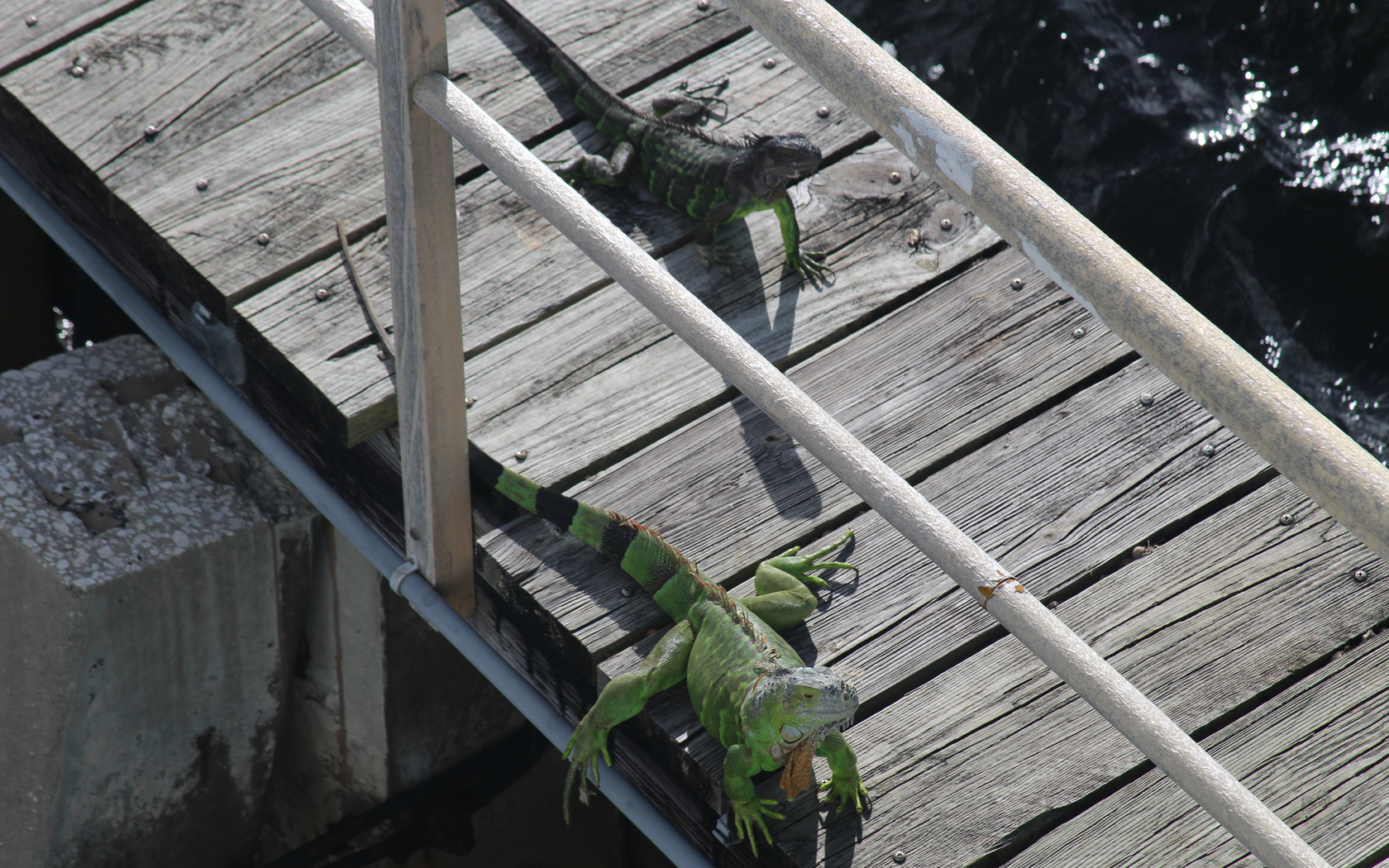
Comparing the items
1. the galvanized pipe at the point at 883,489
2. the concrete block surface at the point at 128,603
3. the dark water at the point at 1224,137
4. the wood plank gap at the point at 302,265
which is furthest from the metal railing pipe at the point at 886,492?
the dark water at the point at 1224,137

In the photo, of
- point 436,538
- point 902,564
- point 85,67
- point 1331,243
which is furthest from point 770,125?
point 1331,243

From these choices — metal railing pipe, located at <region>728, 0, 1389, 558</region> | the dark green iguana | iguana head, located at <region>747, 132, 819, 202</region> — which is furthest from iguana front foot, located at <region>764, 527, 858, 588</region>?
metal railing pipe, located at <region>728, 0, 1389, 558</region>

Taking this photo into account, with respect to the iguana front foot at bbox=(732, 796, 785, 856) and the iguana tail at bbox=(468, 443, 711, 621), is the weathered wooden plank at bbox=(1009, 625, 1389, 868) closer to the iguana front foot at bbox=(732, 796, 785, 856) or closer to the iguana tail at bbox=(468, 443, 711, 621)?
the iguana front foot at bbox=(732, 796, 785, 856)

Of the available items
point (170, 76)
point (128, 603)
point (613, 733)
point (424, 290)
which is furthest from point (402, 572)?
point (170, 76)

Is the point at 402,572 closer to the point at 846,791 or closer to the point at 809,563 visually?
the point at 809,563

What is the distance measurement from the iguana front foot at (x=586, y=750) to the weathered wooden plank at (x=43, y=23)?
2.23 metres

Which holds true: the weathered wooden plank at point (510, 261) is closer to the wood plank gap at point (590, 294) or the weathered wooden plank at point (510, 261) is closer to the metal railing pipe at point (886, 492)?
the wood plank gap at point (590, 294)

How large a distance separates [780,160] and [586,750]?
4.57 ft

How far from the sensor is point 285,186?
2.85 meters

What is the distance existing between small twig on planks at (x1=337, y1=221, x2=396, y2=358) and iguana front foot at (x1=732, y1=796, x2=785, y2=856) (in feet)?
3.80

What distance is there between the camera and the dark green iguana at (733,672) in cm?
191

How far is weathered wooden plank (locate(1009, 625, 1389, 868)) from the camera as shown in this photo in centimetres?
200

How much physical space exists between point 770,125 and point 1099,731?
174 cm

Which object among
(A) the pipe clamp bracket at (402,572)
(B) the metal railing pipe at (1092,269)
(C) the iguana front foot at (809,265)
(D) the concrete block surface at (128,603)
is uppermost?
(B) the metal railing pipe at (1092,269)
